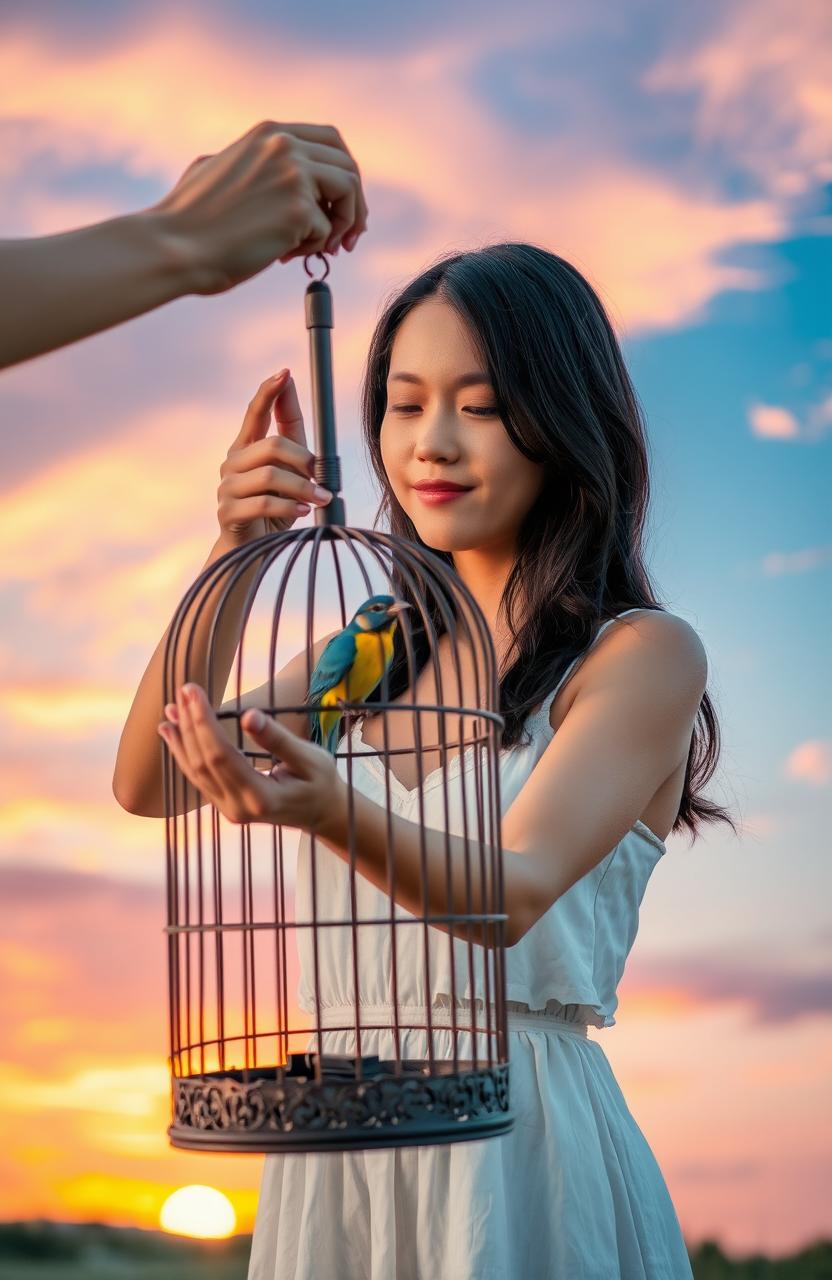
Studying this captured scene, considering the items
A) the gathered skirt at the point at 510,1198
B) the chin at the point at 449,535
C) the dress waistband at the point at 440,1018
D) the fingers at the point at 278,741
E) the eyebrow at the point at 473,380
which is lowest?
the gathered skirt at the point at 510,1198

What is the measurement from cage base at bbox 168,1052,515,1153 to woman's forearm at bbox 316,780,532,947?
0.17 meters

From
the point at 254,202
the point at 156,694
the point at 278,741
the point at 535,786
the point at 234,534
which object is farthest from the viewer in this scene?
the point at 156,694

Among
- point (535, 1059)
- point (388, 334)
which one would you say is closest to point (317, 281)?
point (388, 334)

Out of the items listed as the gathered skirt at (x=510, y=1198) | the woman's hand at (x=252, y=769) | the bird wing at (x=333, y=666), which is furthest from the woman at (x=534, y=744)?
the woman's hand at (x=252, y=769)

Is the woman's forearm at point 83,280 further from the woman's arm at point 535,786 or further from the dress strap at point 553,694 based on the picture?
the dress strap at point 553,694

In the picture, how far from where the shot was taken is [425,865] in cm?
147

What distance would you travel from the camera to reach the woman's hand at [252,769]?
1216 mm

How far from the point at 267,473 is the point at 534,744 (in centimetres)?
60

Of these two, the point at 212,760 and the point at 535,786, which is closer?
the point at 212,760

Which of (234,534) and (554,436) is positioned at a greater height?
(554,436)

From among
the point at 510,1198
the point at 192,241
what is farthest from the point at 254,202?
the point at 510,1198

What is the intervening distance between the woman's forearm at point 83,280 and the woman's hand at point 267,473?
40 centimetres

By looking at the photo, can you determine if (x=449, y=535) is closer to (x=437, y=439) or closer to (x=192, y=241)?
(x=437, y=439)

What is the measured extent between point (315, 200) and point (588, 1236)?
4.38ft
